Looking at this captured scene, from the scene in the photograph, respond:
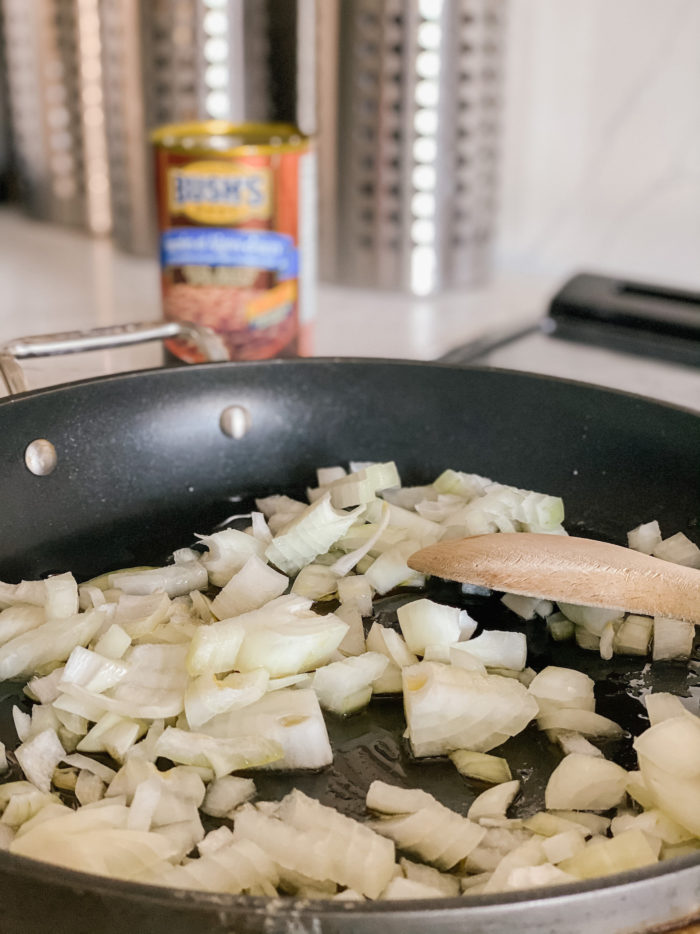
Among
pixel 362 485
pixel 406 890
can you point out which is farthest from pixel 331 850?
pixel 362 485

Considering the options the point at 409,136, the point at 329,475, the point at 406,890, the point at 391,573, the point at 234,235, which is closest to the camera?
the point at 406,890

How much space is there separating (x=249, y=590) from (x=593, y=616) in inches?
9.9

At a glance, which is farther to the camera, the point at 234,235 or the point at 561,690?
the point at 234,235

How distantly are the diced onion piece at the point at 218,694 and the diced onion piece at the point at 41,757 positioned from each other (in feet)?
0.26

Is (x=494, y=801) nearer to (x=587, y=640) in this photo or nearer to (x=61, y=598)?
(x=587, y=640)

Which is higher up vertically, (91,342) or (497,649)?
(91,342)

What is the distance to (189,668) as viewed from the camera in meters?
0.66

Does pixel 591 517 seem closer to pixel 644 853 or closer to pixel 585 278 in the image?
pixel 644 853

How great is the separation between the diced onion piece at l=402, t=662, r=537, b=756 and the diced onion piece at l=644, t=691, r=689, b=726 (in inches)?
2.8

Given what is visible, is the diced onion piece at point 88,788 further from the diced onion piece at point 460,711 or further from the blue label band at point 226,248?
the blue label band at point 226,248

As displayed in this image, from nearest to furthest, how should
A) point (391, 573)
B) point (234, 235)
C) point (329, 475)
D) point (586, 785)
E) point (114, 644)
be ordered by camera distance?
point (586, 785)
point (114, 644)
point (391, 573)
point (329, 475)
point (234, 235)

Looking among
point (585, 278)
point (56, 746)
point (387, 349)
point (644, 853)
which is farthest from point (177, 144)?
point (644, 853)

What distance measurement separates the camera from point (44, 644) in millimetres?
703

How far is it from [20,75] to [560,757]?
1.66 meters
